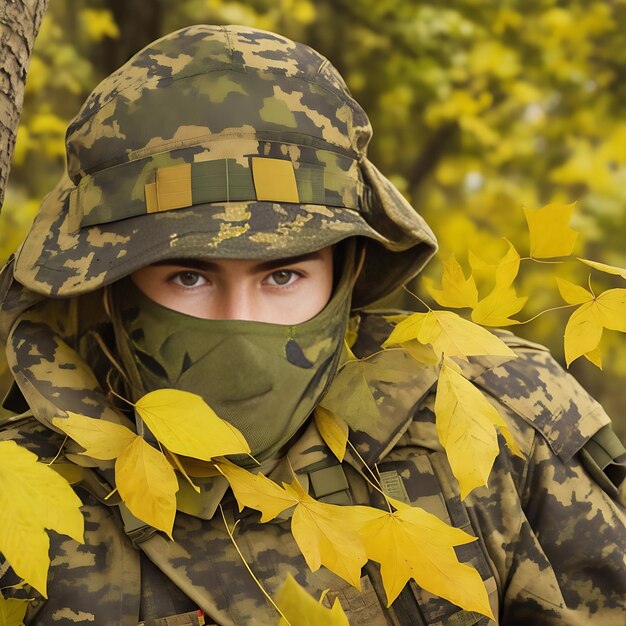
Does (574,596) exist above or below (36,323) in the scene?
below

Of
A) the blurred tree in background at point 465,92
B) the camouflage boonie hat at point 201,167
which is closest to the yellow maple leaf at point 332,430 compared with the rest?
the camouflage boonie hat at point 201,167

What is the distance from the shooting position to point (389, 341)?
1.65 meters

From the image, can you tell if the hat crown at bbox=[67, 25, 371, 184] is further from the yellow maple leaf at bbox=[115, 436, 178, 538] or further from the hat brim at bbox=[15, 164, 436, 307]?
the yellow maple leaf at bbox=[115, 436, 178, 538]

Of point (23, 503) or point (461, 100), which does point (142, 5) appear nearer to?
point (461, 100)

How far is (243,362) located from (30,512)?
52 cm

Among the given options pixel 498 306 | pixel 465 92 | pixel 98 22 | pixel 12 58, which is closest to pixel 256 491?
pixel 498 306

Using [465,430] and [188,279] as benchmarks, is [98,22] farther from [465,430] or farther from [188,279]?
[465,430]

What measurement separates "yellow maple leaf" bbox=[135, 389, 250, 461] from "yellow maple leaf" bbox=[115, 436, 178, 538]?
2.7 inches

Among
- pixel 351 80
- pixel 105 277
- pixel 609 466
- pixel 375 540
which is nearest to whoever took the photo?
pixel 375 540

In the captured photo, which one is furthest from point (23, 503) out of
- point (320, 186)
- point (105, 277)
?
point (320, 186)

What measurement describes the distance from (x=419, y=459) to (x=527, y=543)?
0.29m

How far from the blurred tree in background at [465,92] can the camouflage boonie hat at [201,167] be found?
86.1 inches

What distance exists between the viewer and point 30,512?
1182 mm

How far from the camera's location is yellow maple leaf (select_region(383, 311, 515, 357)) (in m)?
1.49
